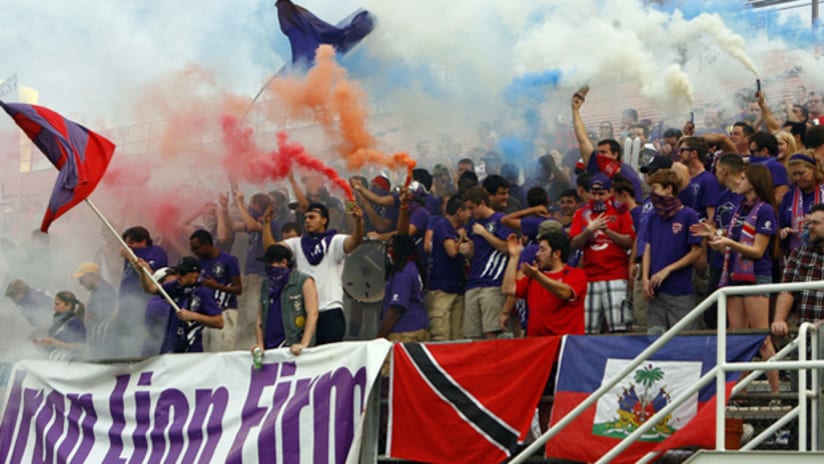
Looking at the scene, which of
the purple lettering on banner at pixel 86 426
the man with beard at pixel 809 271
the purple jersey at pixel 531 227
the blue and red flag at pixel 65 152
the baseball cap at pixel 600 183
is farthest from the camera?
the blue and red flag at pixel 65 152

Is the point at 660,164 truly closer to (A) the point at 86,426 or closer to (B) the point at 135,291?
(B) the point at 135,291

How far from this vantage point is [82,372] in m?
11.3

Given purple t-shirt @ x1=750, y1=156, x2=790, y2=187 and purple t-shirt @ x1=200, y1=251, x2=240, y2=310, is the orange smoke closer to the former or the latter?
purple t-shirt @ x1=200, y1=251, x2=240, y2=310

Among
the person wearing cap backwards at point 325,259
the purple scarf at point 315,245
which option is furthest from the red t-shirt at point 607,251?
the purple scarf at point 315,245

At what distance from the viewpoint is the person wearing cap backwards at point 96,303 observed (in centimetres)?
1218

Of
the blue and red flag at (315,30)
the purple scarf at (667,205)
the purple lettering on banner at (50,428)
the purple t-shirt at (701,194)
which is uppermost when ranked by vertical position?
the blue and red flag at (315,30)

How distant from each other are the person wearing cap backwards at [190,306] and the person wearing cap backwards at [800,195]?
4881 mm

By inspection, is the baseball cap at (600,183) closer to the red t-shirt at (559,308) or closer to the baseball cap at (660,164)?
the baseball cap at (660,164)

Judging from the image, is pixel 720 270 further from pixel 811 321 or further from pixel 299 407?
pixel 299 407

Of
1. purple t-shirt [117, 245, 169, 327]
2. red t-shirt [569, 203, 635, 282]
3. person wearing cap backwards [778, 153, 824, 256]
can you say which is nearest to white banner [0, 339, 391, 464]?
purple t-shirt [117, 245, 169, 327]

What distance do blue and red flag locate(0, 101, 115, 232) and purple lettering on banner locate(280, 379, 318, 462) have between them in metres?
3.16

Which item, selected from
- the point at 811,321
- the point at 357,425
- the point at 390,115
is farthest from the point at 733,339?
the point at 390,115

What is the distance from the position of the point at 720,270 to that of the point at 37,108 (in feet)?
21.1

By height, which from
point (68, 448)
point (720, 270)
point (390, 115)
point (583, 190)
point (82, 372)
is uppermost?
point (390, 115)
